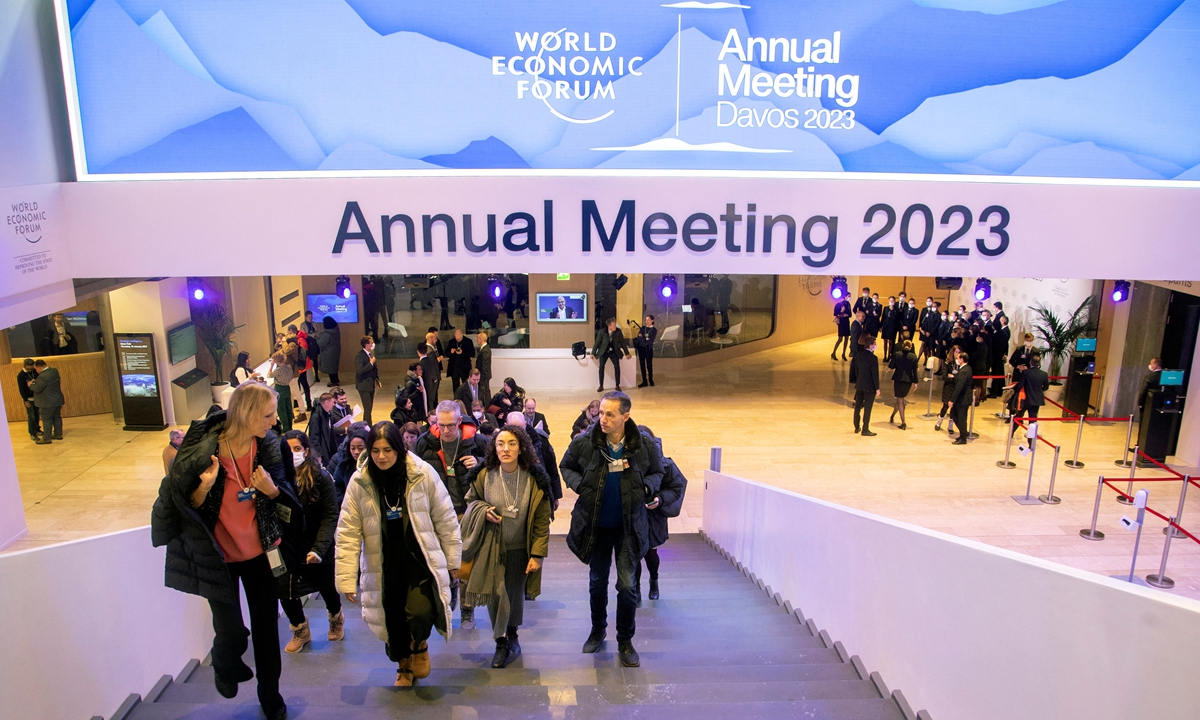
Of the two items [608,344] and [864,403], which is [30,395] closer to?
[608,344]

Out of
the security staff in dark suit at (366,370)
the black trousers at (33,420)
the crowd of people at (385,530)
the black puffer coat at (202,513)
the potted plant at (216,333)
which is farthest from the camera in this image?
the potted plant at (216,333)

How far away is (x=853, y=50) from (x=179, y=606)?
803 centimetres

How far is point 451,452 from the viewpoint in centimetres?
553

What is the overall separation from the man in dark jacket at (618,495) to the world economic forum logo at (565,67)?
5173 mm

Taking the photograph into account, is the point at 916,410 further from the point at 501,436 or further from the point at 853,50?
the point at 501,436

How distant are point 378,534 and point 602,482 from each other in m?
1.26

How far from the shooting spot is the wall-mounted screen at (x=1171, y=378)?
11.0 meters

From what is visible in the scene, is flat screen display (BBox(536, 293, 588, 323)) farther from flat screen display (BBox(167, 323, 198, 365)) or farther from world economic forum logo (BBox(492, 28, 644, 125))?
world economic forum logo (BBox(492, 28, 644, 125))

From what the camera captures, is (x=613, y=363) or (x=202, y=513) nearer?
(x=202, y=513)

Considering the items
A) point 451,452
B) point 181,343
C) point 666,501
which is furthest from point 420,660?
point 181,343

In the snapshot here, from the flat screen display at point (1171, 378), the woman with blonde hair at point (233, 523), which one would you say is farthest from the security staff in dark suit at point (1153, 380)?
the woman with blonde hair at point (233, 523)

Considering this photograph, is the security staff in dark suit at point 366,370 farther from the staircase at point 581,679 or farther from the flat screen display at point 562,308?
the staircase at point 581,679

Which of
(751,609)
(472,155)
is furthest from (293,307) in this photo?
(751,609)

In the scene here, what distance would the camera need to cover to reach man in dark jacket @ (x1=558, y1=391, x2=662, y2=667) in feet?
14.4
